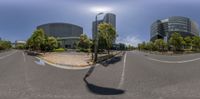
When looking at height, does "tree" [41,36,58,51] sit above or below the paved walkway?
above

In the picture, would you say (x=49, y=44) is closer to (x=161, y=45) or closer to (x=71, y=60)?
(x=161, y=45)

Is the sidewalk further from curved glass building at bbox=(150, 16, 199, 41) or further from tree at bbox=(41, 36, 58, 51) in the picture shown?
curved glass building at bbox=(150, 16, 199, 41)

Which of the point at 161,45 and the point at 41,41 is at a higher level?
the point at 41,41

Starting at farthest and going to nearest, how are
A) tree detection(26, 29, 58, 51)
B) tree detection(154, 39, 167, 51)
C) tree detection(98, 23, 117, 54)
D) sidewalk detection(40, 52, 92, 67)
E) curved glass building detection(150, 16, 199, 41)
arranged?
curved glass building detection(150, 16, 199, 41) → tree detection(154, 39, 167, 51) → tree detection(26, 29, 58, 51) → tree detection(98, 23, 117, 54) → sidewalk detection(40, 52, 92, 67)

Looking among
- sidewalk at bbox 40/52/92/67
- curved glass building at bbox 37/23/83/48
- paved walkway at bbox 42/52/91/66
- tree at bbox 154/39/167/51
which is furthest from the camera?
curved glass building at bbox 37/23/83/48

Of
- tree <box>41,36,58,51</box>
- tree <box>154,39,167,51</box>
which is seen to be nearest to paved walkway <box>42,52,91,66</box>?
tree <box>41,36,58,51</box>

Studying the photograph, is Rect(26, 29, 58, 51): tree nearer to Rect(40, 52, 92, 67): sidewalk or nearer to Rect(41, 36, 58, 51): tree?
Rect(41, 36, 58, 51): tree

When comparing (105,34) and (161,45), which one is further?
(161,45)

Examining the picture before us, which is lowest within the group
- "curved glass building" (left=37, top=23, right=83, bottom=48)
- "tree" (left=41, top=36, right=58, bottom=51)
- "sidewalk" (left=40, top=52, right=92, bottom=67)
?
"sidewalk" (left=40, top=52, right=92, bottom=67)

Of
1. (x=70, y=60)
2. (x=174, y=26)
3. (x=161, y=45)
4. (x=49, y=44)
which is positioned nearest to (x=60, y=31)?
(x=174, y=26)

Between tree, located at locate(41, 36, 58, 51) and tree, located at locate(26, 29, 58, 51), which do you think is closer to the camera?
tree, located at locate(26, 29, 58, 51)

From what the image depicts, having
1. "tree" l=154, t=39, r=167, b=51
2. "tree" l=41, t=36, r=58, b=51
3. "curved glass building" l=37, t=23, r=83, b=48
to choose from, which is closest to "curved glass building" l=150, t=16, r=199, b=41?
"tree" l=154, t=39, r=167, b=51

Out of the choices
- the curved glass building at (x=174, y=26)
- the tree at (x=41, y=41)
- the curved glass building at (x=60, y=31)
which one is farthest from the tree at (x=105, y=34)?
the curved glass building at (x=60, y=31)

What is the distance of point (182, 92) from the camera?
9961 millimetres
